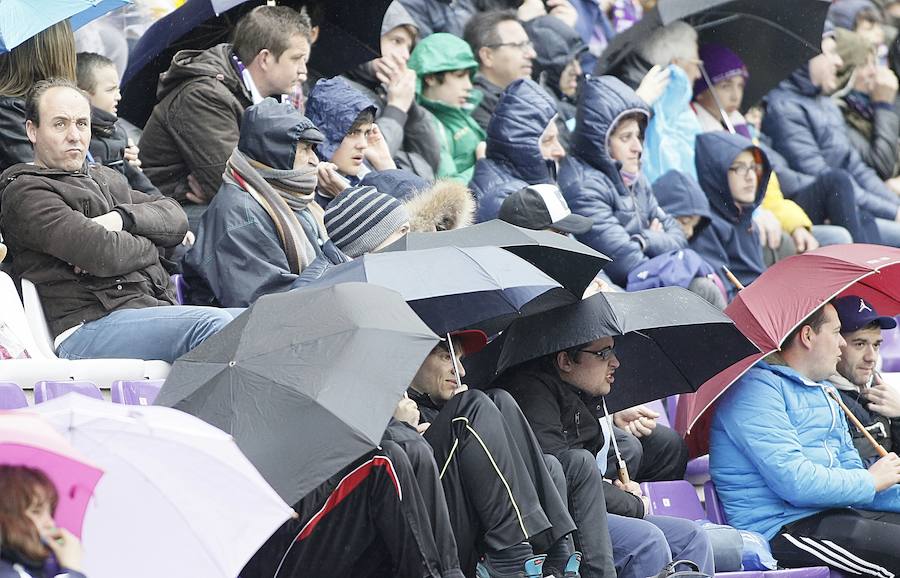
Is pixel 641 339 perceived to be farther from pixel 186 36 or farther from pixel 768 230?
pixel 768 230

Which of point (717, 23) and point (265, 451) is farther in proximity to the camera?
point (717, 23)

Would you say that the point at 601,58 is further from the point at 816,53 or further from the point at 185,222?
the point at 185,222

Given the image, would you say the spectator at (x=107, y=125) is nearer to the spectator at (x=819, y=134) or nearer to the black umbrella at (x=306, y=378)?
the black umbrella at (x=306, y=378)

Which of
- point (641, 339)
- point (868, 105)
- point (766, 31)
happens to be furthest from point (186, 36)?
point (868, 105)

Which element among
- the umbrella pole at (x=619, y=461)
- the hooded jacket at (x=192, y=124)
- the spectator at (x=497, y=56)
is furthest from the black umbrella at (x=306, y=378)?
the spectator at (x=497, y=56)

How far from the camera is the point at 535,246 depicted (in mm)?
6418

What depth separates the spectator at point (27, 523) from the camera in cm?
373

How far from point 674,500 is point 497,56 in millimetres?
4165

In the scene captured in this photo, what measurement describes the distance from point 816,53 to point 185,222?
6.53 m

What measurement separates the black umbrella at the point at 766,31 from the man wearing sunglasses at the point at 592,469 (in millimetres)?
5533

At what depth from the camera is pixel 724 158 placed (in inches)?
426

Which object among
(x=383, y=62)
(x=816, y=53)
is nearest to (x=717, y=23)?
(x=816, y=53)

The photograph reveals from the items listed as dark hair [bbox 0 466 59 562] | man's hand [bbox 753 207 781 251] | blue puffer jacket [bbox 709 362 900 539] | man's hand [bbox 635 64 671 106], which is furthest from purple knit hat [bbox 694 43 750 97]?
dark hair [bbox 0 466 59 562]

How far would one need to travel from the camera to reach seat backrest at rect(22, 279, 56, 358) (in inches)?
243
